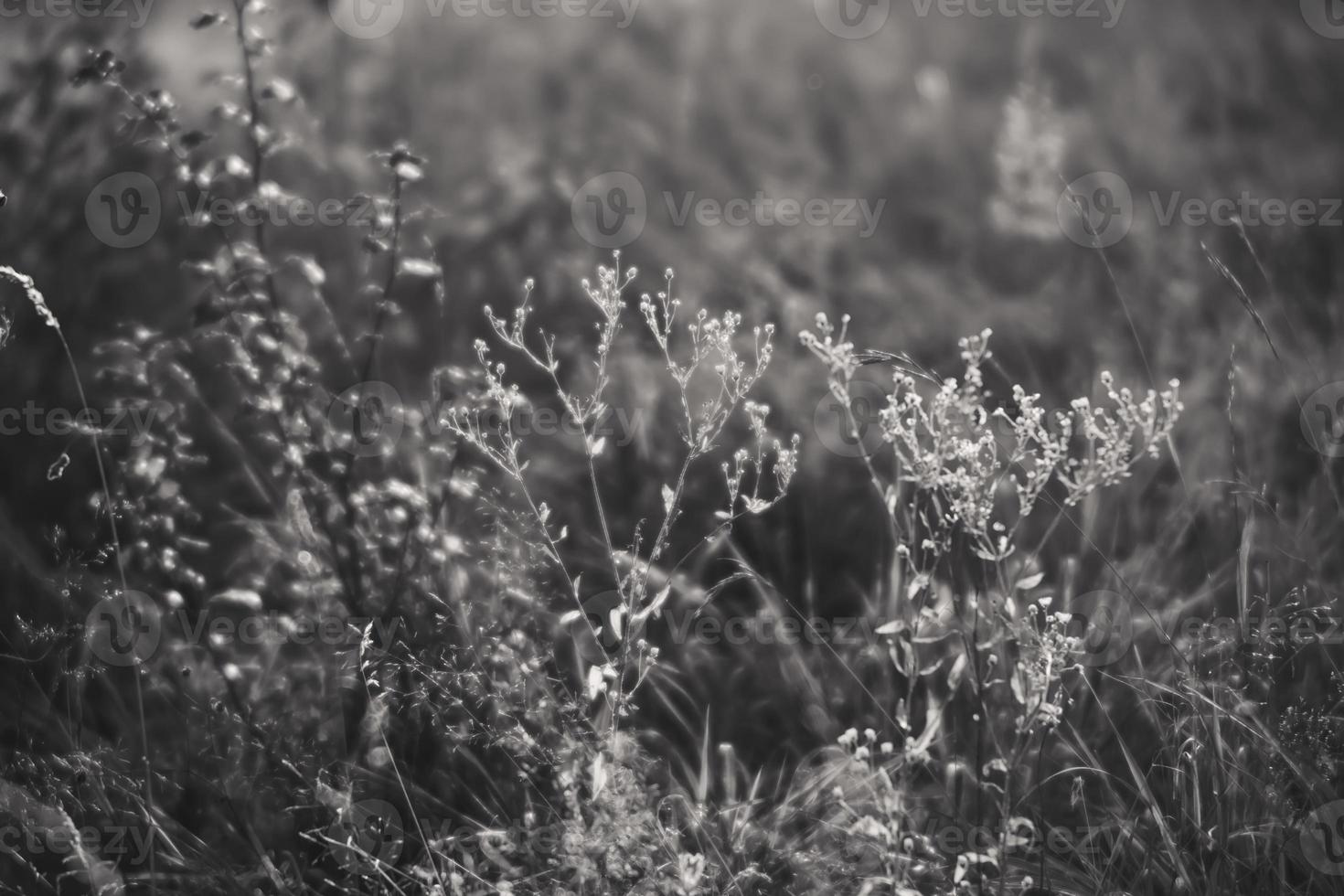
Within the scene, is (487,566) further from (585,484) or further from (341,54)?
(341,54)

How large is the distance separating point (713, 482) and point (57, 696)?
160cm

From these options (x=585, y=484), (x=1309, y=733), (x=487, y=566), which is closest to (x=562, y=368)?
(x=585, y=484)

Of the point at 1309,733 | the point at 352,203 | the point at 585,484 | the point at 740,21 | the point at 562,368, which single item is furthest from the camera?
the point at 740,21

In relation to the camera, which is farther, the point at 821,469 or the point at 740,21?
the point at 740,21

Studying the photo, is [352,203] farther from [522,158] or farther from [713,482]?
[522,158]

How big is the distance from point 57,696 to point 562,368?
1.56m

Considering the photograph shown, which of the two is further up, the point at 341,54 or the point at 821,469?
the point at 341,54

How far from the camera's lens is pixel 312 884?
197 centimetres

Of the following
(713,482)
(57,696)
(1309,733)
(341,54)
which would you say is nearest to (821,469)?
(713,482)

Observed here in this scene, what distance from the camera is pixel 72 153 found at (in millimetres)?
2662

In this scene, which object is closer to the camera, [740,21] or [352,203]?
[352,203]

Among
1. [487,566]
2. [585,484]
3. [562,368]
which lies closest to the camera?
[487,566]

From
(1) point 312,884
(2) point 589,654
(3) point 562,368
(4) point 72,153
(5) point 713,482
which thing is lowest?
(1) point 312,884

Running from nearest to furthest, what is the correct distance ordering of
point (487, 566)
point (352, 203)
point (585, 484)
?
point (352, 203) → point (487, 566) → point (585, 484)
